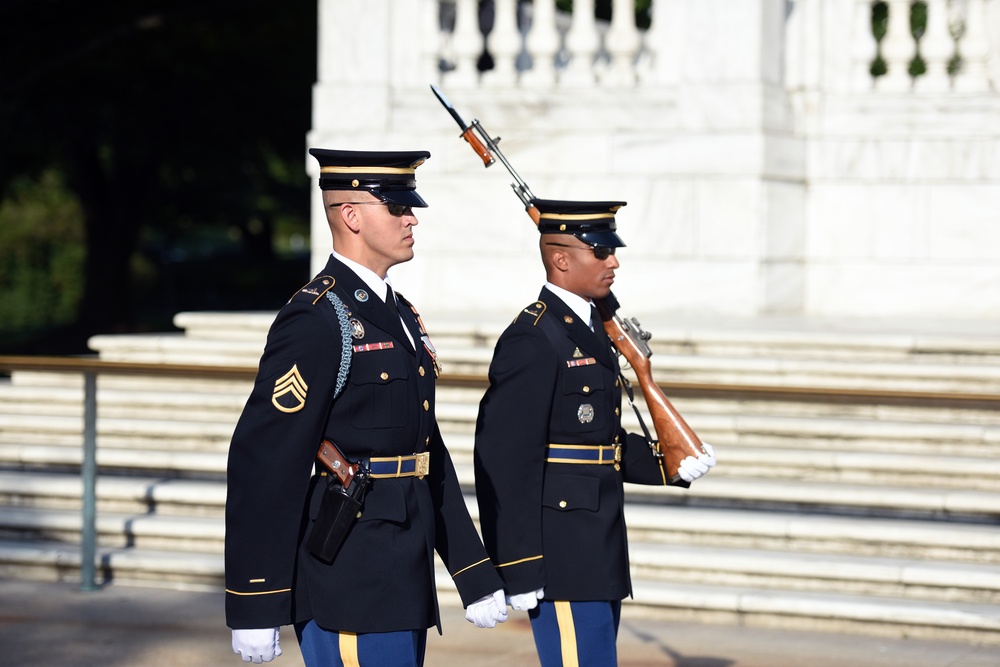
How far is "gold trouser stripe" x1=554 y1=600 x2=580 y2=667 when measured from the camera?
4.85 meters

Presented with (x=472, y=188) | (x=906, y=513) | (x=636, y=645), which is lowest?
(x=636, y=645)

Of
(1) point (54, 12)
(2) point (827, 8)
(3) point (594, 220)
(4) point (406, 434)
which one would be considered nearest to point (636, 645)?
(3) point (594, 220)

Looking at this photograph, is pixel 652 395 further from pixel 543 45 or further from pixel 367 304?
pixel 543 45

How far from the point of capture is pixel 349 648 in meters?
4.04

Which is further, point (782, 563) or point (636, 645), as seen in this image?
point (782, 563)

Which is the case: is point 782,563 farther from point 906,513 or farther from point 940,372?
point 940,372

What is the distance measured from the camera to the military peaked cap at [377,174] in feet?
13.6

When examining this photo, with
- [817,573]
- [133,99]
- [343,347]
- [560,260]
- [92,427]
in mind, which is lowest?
[817,573]

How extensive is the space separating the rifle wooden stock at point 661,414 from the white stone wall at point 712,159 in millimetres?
6277

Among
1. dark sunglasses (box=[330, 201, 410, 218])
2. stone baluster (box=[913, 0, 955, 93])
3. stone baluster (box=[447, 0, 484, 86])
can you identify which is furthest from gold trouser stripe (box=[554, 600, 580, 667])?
stone baluster (box=[913, 0, 955, 93])

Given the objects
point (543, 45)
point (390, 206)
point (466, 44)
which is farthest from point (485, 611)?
point (466, 44)

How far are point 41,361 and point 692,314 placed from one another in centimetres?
518

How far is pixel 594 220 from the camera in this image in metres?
5.07

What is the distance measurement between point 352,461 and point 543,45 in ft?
28.0
